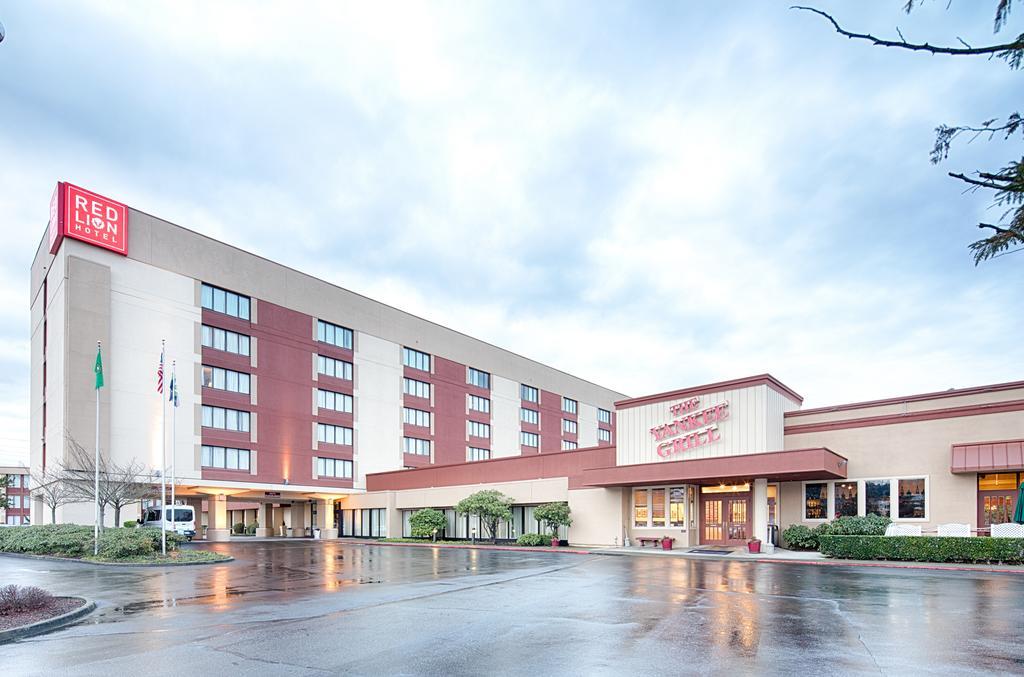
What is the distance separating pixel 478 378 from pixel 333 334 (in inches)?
757

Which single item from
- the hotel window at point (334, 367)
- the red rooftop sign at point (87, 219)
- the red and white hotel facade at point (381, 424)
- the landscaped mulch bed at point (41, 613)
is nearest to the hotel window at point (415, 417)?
the red and white hotel facade at point (381, 424)

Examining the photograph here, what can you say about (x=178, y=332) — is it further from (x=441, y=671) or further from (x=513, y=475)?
(x=441, y=671)

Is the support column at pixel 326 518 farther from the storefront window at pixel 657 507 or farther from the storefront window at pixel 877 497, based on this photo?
the storefront window at pixel 877 497

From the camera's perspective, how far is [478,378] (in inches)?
2963

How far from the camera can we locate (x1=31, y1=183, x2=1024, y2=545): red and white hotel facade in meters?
29.9

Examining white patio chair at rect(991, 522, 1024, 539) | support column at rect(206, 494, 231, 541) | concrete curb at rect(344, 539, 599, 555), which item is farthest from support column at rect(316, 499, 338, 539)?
white patio chair at rect(991, 522, 1024, 539)

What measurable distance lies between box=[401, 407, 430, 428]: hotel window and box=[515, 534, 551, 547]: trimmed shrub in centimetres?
2761

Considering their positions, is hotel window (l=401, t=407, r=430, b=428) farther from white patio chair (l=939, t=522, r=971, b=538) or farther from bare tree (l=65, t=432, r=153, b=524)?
white patio chair (l=939, t=522, r=971, b=538)

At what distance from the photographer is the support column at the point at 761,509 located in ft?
104

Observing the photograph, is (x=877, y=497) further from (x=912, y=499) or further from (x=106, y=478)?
(x=106, y=478)

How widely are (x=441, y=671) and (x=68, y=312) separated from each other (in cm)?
4349

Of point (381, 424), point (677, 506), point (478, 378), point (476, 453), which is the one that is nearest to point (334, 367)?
point (381, 424)

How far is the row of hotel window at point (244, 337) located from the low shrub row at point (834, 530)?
39213 mm

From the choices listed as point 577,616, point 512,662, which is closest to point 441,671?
point 512,662
